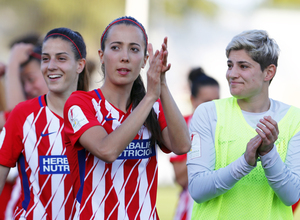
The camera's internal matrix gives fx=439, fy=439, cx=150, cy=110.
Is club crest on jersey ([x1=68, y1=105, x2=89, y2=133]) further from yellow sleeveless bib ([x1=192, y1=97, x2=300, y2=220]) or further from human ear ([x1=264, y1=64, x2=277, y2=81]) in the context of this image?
human ear ([x1=264, y1=64, x2=277, y2=81])

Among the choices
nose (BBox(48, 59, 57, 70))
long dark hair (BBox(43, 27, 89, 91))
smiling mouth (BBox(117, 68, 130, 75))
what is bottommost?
smiling mouth (BBox(117, 68, 130, 75))

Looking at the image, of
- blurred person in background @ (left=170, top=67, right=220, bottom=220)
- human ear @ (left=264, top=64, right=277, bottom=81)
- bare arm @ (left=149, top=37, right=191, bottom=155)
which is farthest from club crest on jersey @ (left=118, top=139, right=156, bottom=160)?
blurred person in background @ (left=170, top=67, right=220, bottom=220)

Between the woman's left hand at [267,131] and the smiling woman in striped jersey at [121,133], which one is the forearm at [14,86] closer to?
the smiling woman in striped jersey at [121,133]

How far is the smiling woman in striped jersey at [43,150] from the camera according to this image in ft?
8.36

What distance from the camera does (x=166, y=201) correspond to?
827 centimetres

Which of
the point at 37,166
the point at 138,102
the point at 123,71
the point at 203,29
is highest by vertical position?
the point at 203,29

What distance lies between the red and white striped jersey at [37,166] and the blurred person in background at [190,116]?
5.27 feet

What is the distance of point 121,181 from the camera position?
6.86 ft

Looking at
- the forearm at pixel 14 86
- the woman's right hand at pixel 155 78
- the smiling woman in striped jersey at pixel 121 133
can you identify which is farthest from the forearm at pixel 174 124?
the forearm at pixel 14 86

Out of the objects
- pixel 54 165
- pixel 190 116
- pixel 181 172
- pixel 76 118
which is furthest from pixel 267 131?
pixel 190 116

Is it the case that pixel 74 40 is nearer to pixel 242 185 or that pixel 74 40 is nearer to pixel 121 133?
pixel 121 133

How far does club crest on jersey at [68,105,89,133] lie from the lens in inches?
79.0

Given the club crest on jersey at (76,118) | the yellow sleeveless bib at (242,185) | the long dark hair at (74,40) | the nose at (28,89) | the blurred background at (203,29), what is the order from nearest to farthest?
the club crest on jersey at (76,118), the yellow sleeveless bib at (242,185), the long dark hair at (74,40), the nose at (28,89), the blurred background at (203,29)

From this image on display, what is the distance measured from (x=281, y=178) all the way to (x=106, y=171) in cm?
89
